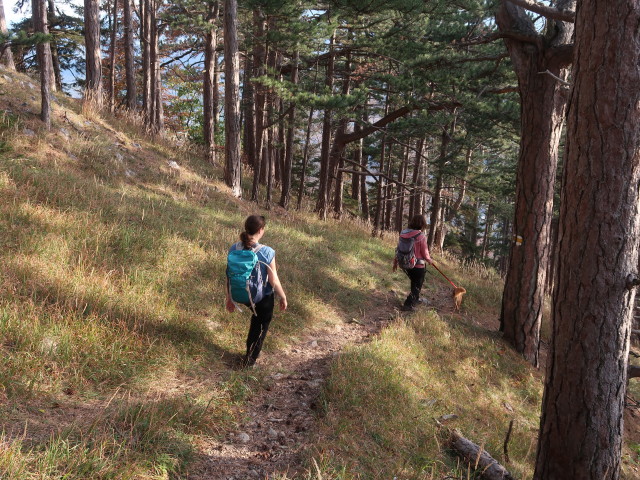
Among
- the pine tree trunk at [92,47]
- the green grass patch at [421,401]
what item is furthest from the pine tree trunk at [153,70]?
the green grass patch at [421,401]

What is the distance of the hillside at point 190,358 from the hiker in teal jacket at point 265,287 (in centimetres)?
31

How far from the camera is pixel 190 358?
4316 millimetres

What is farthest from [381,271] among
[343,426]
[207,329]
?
[343,426]

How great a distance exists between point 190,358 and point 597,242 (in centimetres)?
399

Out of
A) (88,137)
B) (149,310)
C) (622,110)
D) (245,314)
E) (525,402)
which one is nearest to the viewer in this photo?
(622,110)

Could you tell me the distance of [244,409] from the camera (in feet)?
12.6

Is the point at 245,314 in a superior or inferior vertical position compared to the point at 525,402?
superior

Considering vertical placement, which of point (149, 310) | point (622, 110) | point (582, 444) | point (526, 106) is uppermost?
point (526, 106)

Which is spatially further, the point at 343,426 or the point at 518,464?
the point at 518,464

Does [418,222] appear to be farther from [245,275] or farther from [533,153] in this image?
[245,275]

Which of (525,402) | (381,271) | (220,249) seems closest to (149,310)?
(220,249)

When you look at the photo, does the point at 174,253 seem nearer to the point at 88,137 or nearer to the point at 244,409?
the point at 244,409

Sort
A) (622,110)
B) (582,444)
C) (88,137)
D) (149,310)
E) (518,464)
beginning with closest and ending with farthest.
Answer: (622,110)
(582,444)
(518,464)
(149,310)
(88,137)

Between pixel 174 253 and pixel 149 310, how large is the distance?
1730 mm
